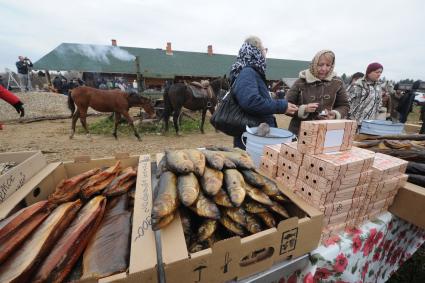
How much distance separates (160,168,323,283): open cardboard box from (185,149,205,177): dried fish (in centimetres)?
30

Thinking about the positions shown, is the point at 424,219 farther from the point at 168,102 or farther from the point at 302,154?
the point at 168,102

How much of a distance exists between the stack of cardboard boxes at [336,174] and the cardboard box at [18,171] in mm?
1905

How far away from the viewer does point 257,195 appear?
118cm

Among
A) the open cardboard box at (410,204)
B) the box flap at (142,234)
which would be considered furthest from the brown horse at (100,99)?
the open cardboard box at (410,204)

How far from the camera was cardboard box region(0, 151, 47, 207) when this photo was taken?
128cm

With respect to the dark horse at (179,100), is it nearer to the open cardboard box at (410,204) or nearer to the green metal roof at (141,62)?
the open cardboard box at (410,204)

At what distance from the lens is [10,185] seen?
1.33 meters

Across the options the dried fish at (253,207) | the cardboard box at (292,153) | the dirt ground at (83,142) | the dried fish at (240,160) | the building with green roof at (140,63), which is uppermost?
the building with green roof at (140,63)

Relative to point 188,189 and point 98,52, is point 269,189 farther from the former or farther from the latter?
point 98,52

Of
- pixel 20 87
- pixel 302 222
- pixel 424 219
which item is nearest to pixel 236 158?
pixel 302 222

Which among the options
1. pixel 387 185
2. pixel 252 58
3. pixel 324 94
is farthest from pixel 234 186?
pixel 324 94

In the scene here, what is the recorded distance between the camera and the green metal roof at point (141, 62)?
23266 mm

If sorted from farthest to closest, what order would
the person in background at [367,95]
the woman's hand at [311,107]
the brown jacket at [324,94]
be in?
the person in background at [367,95], the brown jacket at [324,94], the woman's hand at [311,107]

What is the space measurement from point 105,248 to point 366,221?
180cm
